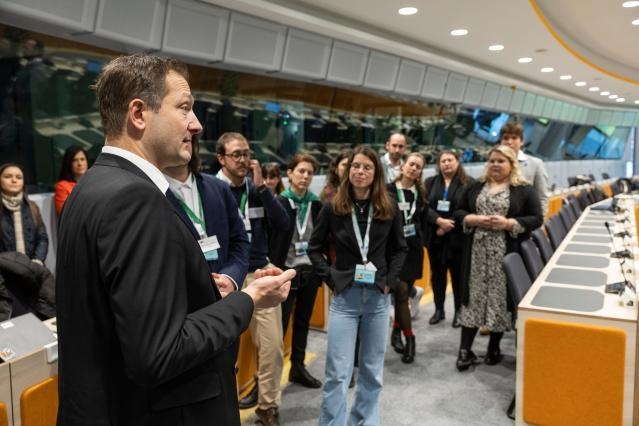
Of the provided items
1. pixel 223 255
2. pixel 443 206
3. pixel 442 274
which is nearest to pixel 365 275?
pixel 223 255

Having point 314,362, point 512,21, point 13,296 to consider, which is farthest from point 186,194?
point 512,21

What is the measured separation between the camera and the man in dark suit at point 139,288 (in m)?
0.98

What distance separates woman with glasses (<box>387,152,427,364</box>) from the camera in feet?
13.4

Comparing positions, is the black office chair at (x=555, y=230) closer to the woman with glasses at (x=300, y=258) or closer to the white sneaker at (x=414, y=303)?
the white sneaker at (x=414, y=303)

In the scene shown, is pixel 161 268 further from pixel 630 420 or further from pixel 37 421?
pixel 630 420

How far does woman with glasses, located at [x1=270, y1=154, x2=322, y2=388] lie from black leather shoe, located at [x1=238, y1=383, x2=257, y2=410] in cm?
39

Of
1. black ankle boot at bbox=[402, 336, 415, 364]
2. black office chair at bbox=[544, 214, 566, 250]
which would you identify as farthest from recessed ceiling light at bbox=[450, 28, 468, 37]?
black ankle boot at bbox=[402, 336, 415, 364]

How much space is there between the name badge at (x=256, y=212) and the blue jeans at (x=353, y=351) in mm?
699

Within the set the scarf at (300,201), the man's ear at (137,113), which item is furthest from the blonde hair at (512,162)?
the man's ear at (137,113)

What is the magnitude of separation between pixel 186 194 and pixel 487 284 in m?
2.46

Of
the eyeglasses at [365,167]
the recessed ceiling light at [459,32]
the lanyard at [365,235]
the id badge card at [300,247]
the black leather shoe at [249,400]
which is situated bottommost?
the black leather shoe at [249,400]

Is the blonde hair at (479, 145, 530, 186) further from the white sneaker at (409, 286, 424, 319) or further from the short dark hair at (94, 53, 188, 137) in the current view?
the short dark hair at (94, 53, 188, 137)

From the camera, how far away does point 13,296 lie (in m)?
3.03

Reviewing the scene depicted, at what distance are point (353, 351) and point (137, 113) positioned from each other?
1.92m
